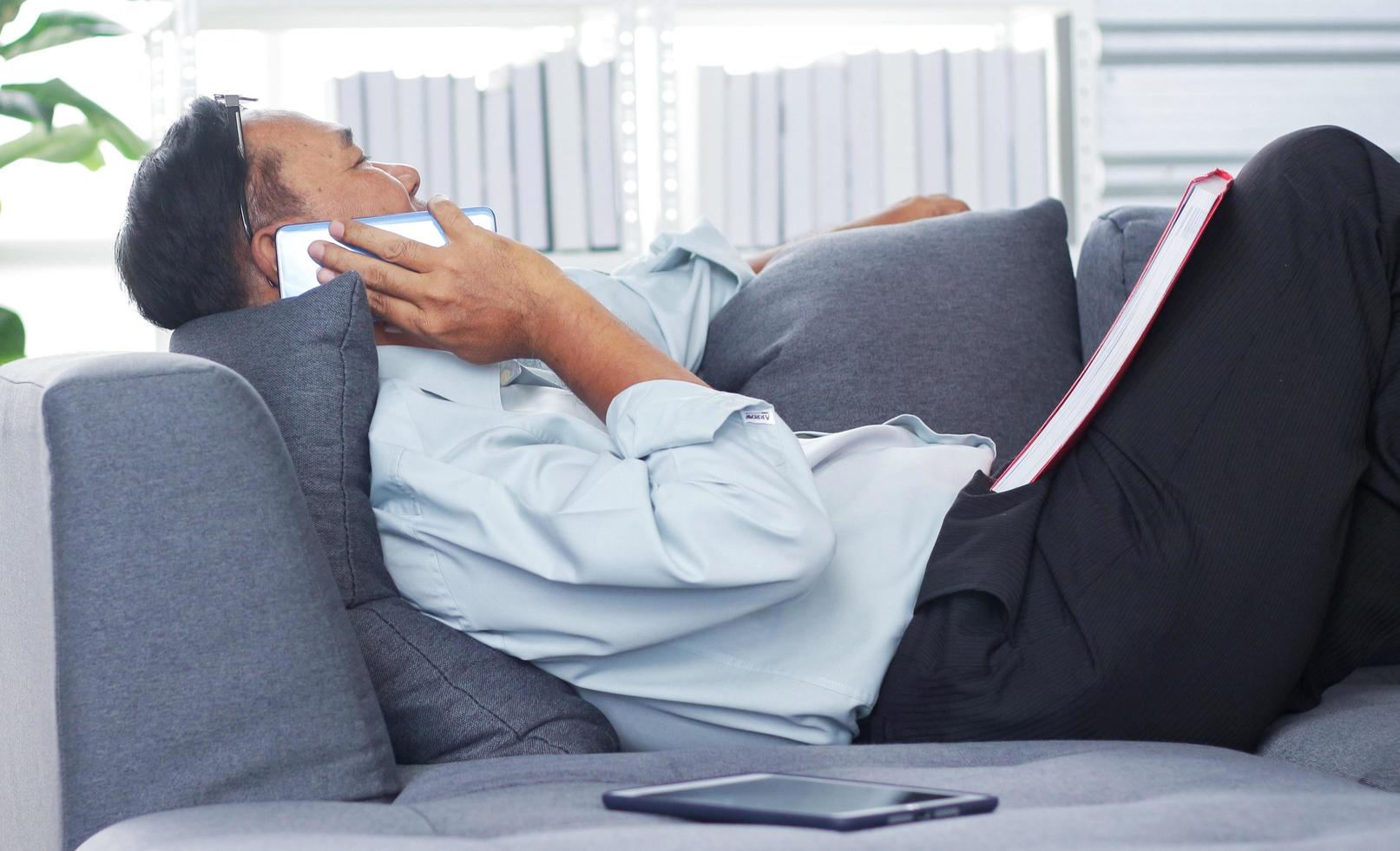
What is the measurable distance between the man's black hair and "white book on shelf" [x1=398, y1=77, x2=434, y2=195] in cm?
105

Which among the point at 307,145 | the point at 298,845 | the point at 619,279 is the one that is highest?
the point at 307,145

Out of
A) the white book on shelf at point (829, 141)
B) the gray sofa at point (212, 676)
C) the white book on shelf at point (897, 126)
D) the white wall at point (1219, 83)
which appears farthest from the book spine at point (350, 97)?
the gray sofa at point (212, 676)

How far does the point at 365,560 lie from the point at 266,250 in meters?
0.36

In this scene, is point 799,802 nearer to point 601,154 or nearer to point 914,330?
point 914,330

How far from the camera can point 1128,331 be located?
1.03m

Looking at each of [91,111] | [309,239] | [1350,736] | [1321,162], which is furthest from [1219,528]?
[91,111]

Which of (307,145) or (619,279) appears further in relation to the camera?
(619,279)

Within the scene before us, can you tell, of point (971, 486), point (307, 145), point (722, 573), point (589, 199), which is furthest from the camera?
point (589, 199)

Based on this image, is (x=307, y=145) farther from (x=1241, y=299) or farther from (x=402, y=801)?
(x=1241, y=299)

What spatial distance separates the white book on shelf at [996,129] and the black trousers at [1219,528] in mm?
1348

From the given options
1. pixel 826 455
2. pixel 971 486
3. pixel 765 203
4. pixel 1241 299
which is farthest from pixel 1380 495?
pixel 765 203

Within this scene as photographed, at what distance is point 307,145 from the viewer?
1221mm

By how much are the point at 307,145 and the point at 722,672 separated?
652 mm

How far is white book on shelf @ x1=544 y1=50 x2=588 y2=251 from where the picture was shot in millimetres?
2262
